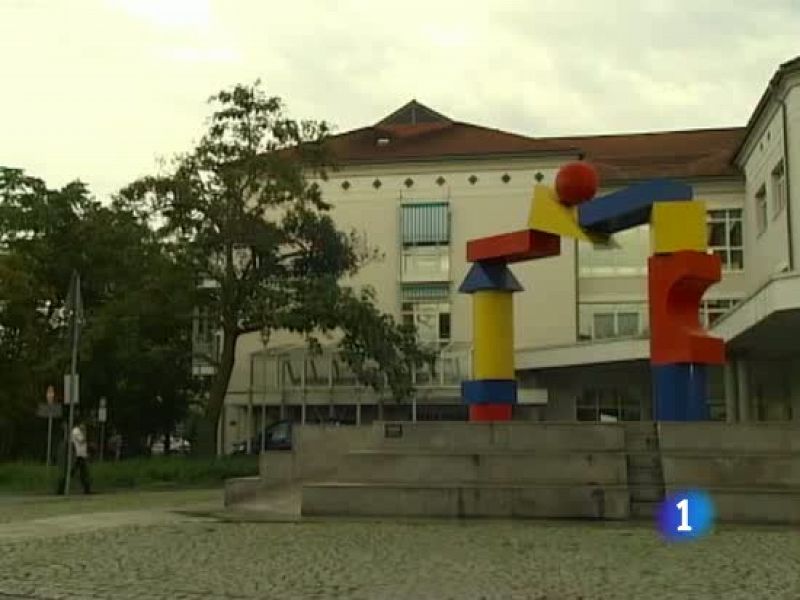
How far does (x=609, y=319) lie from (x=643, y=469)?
36.4m

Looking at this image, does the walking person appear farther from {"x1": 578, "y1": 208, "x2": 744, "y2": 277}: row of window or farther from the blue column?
{"x1": 578, "y1": 208, "x2": 744, "y2": 277}: row of window

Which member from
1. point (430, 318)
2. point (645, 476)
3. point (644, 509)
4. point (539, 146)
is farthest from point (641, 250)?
point (644, 509)

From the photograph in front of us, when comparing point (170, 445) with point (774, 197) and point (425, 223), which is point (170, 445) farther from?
point (774, 197)

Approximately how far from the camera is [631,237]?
177 ft

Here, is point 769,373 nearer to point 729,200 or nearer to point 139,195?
point 729,200

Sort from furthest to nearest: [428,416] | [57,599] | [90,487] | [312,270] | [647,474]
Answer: [428,416], [312,270], [90,487], [647,474], [57,599]

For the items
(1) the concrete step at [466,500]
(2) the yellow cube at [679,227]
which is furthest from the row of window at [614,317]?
(1) the concrete step at [466,500]

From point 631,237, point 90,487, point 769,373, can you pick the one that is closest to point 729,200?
point 631,237

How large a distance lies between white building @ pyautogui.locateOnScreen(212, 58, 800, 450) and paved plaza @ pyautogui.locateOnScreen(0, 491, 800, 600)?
3200 centimetres

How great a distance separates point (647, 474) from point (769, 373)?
25.5 m

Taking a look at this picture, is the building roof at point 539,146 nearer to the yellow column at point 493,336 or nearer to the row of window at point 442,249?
the row of window at point 442,249

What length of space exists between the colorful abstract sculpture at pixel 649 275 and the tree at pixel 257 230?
525 inches

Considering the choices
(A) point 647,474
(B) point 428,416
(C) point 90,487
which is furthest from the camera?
(B) point 428,416

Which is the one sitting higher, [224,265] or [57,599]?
[224,265]
